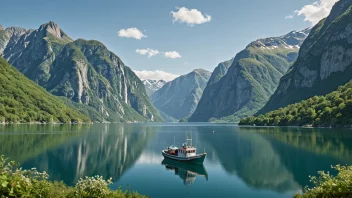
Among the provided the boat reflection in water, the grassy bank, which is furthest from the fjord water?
the grassy bank

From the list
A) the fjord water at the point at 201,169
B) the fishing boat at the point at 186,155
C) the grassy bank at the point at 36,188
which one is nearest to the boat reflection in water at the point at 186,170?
the fjord water at the point at 201,169

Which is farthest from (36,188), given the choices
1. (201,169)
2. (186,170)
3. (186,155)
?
(186,155)

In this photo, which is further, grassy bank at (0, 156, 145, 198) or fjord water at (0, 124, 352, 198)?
fjord water at (0, 124, 352, 198)

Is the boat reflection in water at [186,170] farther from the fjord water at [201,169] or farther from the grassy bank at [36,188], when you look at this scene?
the grassy bank at [36,188]

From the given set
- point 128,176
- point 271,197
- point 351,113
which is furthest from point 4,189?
point 351,113

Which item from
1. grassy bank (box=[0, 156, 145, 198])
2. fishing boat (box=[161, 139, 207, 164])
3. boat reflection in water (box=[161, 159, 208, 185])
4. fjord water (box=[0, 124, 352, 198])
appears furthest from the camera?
fishing boat (box=[161, 139, 207, 164])

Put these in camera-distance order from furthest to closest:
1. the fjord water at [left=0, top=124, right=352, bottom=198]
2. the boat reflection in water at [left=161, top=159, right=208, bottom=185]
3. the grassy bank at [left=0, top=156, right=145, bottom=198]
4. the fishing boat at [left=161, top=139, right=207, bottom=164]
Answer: the fishing boat at [left=161, top=139, right=207, bottom=164] → the boat reflection in water at [left=161, top=159, right=208, bottom=185] → the fjord water at [left=0, top=124, right=352, bottom=198] → the grassy bank at [left=0, top=156, right=145, bottom=198]

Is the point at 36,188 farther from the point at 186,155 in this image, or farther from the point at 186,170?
the point at 186,155

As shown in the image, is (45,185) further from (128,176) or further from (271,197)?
(128,176)

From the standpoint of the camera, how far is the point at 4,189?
55.1 ft

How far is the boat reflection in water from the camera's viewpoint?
55531mm

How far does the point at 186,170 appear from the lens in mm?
63875

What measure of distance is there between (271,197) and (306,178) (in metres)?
13.6

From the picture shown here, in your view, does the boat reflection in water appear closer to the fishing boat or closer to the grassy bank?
the fishing boat
